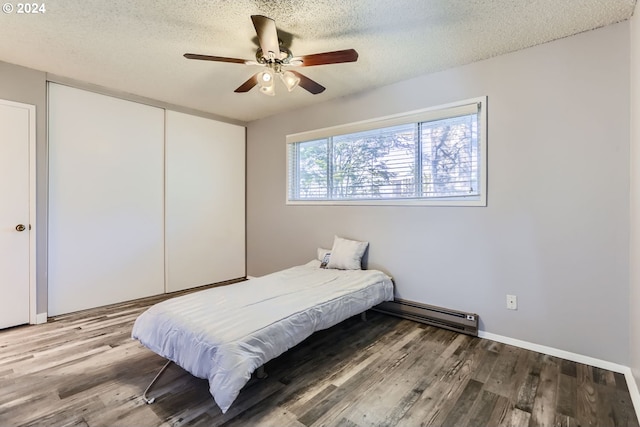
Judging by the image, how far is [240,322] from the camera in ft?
6.40

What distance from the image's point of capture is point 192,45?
2525 millimetres

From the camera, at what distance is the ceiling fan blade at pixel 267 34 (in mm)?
1845

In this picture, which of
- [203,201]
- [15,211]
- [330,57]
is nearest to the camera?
[330,57]

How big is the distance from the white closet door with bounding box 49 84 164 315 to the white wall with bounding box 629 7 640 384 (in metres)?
4.44

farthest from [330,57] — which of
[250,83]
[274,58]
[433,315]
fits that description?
[433,315]

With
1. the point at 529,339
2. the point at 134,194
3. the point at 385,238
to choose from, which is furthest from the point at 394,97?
the point at 134,194

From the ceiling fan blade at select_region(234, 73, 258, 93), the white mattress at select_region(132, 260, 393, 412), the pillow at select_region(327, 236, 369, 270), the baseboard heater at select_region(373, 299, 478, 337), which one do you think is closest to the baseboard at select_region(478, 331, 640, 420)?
the baseboard heater at select_region(373, 299, 478, 337)

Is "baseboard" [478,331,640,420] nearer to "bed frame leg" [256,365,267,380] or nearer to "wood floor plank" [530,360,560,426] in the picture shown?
"wood floor plank" [530,360,560,426]

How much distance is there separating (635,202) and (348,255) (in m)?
2.27

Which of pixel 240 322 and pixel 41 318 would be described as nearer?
pixel 240 322

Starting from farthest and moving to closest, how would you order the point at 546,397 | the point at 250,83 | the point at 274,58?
1. the point at 250,83
2. the point at 274,58
3. the point at 546,397

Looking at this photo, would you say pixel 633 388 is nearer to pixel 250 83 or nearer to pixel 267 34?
pixel 267 34

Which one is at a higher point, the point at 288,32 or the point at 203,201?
the point at 288,32

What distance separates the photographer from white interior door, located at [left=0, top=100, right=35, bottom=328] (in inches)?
112
